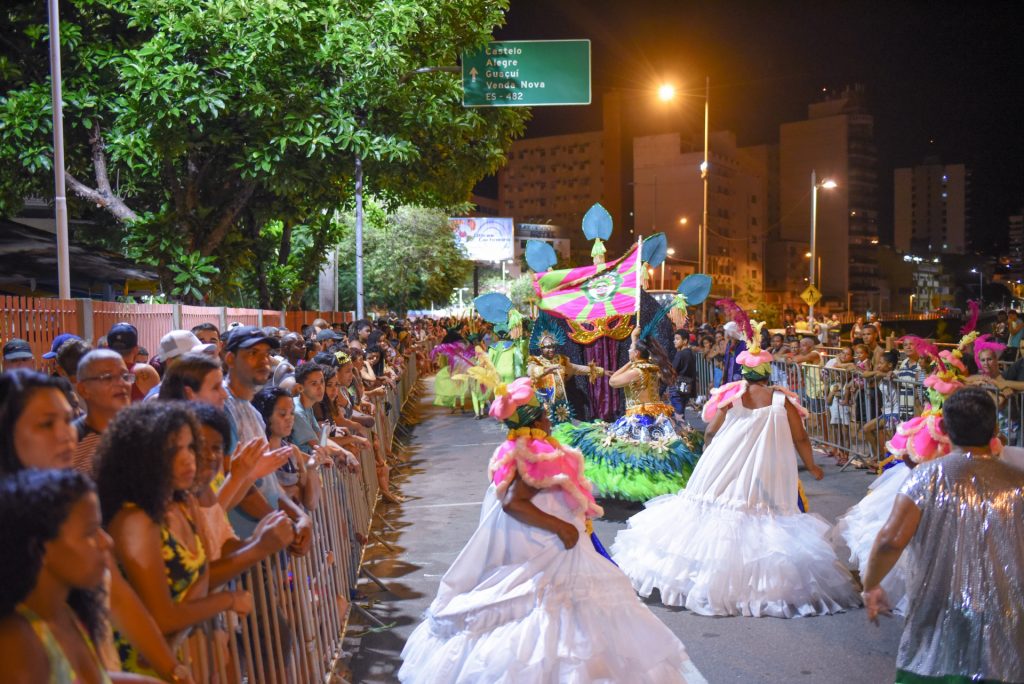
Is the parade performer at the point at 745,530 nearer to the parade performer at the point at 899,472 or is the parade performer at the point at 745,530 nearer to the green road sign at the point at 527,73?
the parade performer at the point at 899,472

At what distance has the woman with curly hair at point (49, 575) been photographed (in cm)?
191

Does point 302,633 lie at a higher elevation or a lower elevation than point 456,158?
lower

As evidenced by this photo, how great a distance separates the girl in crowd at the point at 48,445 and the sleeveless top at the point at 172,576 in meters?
0.17

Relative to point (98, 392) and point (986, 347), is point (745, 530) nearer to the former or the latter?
point (986, 347)

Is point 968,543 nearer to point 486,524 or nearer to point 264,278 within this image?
point 486,524

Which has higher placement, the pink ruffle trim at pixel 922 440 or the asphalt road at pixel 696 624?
the pink ruffle trim at pixel 922 440

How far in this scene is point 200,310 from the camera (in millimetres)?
12648

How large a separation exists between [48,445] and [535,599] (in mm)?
2474

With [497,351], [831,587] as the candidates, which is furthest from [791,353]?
[831,587]

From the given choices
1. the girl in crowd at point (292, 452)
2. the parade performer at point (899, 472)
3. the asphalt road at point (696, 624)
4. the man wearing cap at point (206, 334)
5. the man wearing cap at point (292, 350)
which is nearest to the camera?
the girl in crowd at point (292, 452)

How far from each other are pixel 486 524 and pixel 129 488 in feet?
7.44

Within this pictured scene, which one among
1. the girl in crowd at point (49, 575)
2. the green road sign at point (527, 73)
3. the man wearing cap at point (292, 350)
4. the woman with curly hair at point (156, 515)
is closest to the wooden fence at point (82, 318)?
Result: the man wearing cap at point (292, 350)

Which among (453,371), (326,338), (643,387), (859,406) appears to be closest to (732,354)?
(859,406)

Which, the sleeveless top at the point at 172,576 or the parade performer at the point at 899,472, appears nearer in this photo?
the sleeveless top at the point at 172,576
